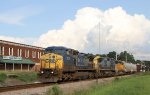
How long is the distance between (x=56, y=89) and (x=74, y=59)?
18330mm

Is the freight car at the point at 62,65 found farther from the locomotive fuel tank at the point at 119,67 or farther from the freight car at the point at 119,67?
the freight car at the point at 119,67

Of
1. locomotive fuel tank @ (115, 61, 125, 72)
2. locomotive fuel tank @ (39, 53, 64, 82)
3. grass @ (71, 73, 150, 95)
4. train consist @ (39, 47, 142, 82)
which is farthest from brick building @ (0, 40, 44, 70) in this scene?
grass @ (71, 73, 150, 95)

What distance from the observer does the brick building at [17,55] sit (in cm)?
7688

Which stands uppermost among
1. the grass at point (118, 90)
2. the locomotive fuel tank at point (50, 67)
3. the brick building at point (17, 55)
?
the brick building at point (17, 55)

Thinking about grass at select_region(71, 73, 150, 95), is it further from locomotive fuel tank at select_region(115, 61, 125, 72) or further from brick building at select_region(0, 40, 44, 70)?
locomotive fuel tank at select_region(115, 61, 125, 72)

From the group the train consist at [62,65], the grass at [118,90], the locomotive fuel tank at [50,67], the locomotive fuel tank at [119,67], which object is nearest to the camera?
the grass at [118,90]

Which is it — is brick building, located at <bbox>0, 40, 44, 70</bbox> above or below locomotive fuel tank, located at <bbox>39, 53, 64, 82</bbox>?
above

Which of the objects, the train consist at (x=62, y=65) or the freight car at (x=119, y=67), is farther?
the freight car at (x=119, y=67)

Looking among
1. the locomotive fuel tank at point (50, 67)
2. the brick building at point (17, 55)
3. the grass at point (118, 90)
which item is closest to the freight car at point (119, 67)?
the brick building at point (17, 55)

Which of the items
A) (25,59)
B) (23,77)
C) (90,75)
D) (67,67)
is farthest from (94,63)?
(25,59)

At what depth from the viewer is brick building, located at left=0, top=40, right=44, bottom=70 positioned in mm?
76875

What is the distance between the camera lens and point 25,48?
8781 centimetres

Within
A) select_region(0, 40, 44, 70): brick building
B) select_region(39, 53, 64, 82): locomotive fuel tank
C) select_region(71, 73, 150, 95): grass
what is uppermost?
select_region(0, 40, 44, 70): brick building

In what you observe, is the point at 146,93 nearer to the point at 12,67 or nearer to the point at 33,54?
A: the point at 12,67
